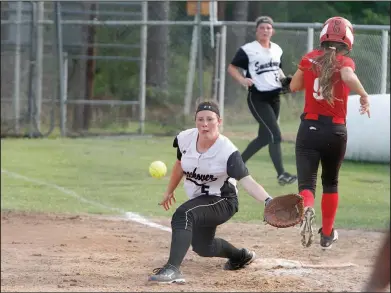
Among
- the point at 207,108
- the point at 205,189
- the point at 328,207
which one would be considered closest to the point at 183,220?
the point at 205,189

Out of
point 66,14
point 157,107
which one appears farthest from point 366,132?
point 66,14

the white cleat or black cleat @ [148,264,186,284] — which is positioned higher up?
the white cleat

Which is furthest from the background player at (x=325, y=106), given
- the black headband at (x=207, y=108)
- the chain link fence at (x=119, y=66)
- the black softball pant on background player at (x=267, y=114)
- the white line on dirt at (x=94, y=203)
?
the chain link fence at (x=119, y=66)

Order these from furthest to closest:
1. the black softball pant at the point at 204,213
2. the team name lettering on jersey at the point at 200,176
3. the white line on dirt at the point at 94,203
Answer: the white line on dirt at the point at 94,203 → the team name lettering on jersey at the point at 200,176 → the black softball pant at the point at 204,213

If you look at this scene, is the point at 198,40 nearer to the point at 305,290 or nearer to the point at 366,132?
the point at 366,132

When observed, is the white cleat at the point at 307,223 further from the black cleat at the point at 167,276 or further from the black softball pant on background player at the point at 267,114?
the black softball pant on background player at the point at 267,114

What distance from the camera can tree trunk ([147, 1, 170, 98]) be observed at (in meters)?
19.2

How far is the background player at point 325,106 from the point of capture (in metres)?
7.15

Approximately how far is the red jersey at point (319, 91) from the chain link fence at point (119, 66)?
36.4 feet

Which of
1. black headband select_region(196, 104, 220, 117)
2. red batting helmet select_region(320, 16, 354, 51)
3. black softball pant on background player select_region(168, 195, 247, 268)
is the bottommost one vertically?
black softball pant on background player select_region(168, 195, 247, 268)

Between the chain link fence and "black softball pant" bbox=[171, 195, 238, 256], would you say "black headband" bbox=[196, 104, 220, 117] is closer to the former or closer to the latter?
"black softball pant" bbox=[171, 195, 238, 256]

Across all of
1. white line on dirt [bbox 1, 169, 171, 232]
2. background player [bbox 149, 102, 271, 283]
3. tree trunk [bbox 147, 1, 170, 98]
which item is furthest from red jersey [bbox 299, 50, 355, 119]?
tree trunk [bbox 147, 1, 170, 98]

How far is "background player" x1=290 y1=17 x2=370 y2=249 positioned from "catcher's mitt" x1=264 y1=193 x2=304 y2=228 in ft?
0.47

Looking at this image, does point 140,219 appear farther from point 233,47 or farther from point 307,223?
point 233,47
